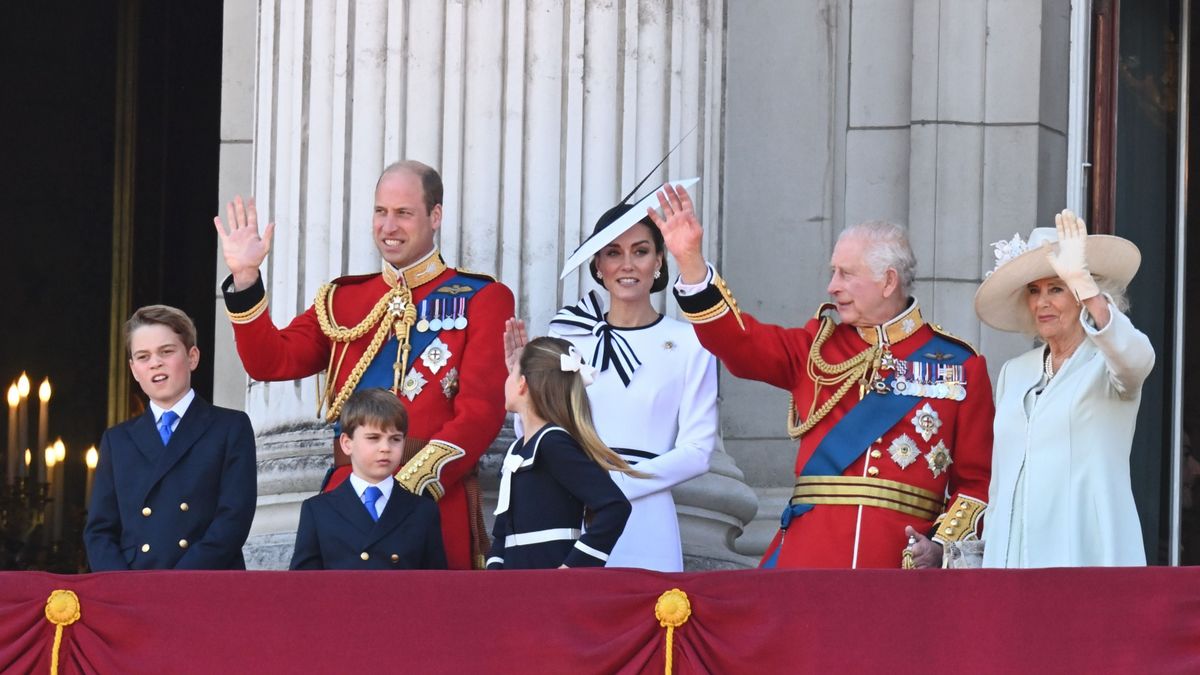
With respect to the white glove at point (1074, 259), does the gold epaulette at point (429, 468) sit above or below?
below

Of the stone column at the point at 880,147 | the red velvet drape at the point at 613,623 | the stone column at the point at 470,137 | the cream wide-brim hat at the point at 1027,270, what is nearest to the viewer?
the red velvet drape at the point at 613,623

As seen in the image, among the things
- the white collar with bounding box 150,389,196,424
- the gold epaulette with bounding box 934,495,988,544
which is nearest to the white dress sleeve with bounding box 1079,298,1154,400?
the gold epaulette with bounding box 934,495,988,544

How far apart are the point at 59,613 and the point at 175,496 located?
2.99 ft

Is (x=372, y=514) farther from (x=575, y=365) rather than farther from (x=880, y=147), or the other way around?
(x=880, y=147)

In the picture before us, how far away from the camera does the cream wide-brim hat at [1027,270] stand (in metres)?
6.54

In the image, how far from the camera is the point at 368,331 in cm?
724

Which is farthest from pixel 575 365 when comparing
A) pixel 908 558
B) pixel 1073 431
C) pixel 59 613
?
pixel 59 613

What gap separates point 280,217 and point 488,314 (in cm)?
132

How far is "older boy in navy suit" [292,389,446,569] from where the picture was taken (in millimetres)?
6605

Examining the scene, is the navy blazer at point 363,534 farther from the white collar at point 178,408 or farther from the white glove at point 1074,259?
the white glove at point 1074,259

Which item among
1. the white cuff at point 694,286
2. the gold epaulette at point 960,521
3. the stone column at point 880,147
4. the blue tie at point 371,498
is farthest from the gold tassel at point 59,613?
the stone column at point 880,147

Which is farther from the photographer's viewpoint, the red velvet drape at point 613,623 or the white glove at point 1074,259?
the white glove at point 1074,259

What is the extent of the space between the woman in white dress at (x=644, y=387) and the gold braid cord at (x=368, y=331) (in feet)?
1.13

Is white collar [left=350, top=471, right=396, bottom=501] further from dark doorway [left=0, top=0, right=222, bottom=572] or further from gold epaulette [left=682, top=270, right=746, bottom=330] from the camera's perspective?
dark doorway [left=0, top=0, right=222, bottom=572]
